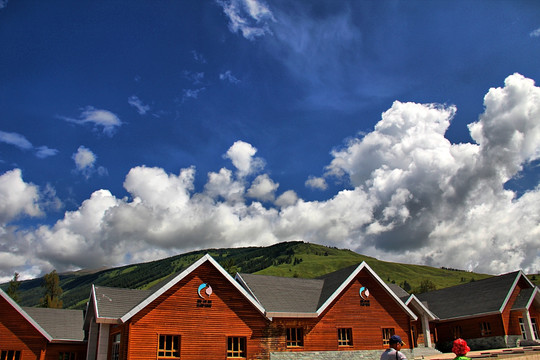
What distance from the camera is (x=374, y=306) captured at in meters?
33.1

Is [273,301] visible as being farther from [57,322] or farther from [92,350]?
[57,322]

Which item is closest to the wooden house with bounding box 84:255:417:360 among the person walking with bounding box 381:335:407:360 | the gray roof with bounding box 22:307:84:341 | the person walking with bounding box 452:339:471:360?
the gray roof with bounding box 22:307:84:341

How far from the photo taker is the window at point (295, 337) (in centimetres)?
2924

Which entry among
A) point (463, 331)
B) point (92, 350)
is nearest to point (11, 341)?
point (92, 350)

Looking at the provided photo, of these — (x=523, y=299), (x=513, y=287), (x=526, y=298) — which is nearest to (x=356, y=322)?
(x=513, y=287)

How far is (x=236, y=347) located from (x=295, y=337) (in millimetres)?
4840

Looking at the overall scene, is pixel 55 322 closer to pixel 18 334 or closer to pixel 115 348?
pixel 18 334

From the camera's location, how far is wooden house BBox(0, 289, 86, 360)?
26.6m

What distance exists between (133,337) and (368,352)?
1760 centimetres

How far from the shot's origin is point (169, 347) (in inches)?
979

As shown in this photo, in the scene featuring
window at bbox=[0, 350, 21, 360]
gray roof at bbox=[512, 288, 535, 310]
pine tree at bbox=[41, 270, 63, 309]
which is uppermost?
pine tree at bbox=[41, 270, 63, 309]

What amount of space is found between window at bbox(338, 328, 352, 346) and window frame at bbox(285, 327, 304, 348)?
338 cm

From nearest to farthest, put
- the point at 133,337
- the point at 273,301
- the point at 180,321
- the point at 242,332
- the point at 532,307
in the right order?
1. the point at 133,337
2. the point at 180,321
3. the point at 242,332
4. the point at 273,301
5. the point at 532,307

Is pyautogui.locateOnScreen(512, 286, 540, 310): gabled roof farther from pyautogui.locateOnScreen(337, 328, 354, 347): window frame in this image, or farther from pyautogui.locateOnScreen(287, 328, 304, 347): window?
pyautogui.locateOnScreen(287, 328, 304, 347): window
